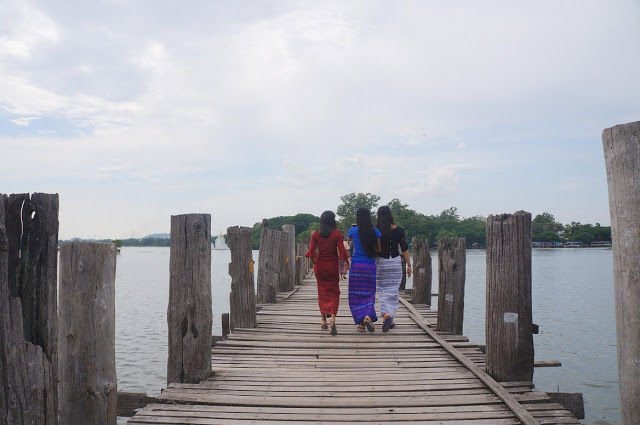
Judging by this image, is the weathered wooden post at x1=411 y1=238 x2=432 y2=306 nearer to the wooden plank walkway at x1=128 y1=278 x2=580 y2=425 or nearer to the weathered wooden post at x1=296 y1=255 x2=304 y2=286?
the wooden plank walkway at x1=128 y1=278 x2=580 y2=425

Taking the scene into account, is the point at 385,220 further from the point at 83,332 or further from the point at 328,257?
the point at 83,332

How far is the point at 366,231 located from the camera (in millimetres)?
7984

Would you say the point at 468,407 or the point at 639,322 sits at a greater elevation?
A: the point at 639,322

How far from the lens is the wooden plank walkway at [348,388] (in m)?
4.38

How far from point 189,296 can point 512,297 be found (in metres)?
2.82

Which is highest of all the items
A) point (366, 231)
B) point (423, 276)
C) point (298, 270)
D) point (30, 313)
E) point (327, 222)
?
point (327, 222)

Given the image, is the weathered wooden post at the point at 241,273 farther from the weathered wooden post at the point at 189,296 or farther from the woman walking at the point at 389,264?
the weathered wooden post at the point at 189,296

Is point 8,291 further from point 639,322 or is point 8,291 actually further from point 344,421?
point 639,322

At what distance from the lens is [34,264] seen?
10.5 feet

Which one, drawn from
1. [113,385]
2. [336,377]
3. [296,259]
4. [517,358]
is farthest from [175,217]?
[296,259]

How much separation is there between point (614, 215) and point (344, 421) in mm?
2343

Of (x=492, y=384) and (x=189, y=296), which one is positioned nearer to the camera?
(x=492, y=384)

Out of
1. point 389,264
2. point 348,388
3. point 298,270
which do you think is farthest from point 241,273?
point 298,270

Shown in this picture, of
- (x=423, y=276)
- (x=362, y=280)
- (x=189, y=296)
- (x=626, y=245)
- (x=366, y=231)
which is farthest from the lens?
(x=423, y=276)
